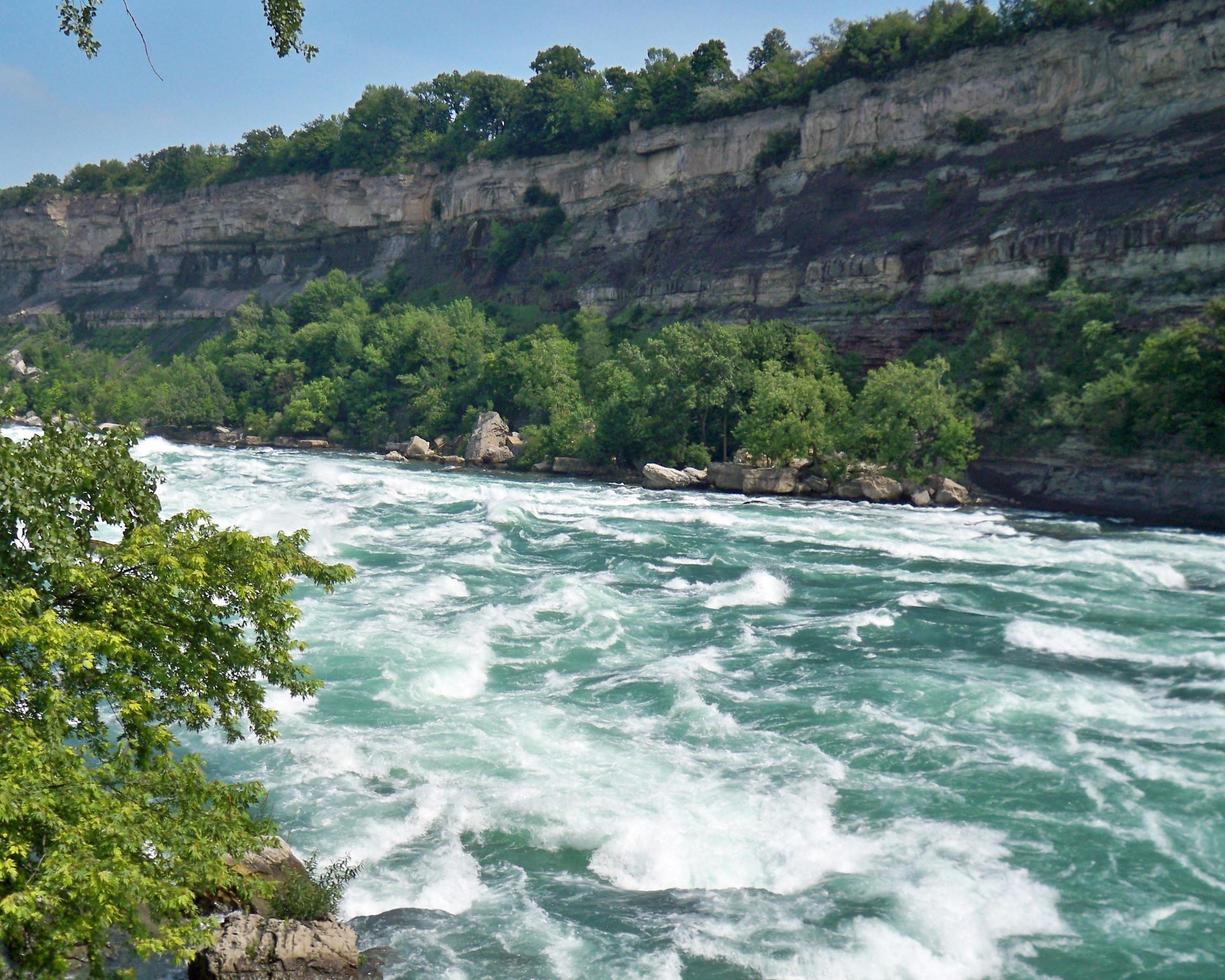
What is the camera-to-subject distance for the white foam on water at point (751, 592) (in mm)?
21625

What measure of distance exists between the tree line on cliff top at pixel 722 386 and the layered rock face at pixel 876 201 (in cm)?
277

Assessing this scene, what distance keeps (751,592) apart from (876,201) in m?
38.2

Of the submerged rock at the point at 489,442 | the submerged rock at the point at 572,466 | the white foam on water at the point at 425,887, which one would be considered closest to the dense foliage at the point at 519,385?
the submerged rock at the point at 572,466

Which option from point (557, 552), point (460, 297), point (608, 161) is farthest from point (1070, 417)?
point (460, 297)

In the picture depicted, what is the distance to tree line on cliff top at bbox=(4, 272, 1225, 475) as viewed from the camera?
3375 centimetres

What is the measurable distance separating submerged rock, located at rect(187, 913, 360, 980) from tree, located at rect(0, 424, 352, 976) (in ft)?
2.66

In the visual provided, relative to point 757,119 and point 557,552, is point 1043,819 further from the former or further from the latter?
point 757,119

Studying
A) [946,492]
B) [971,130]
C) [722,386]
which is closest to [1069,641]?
[946,492]

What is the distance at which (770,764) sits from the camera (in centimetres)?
1330

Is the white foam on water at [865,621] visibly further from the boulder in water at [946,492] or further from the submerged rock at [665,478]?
the submerged rock at [665,478]

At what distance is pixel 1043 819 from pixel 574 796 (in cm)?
529

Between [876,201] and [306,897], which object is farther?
[876,201]

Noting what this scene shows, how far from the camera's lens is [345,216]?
8975 cm

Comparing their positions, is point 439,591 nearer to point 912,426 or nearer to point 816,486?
Answer: point 816,486
